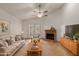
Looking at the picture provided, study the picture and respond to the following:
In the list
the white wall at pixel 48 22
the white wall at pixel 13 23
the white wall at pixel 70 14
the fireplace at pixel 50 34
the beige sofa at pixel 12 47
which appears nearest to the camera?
the beige sofa at pixel 12 47

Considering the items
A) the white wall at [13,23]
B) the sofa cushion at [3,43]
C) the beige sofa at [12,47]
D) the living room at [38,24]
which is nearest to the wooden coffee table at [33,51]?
the living room at [38,24]

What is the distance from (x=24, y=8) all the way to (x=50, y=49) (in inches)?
56.6

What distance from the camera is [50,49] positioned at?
13.8ft

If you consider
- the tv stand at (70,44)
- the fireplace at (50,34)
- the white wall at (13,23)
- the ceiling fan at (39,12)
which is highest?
the ceiling fan at (39,12)

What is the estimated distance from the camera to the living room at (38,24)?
4.07 metres

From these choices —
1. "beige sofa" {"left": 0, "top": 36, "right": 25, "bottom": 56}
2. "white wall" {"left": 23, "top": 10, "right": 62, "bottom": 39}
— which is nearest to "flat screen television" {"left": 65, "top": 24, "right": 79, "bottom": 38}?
"white wall" {"left": 23, "top": 10, "right": 62, "bottom": 39}

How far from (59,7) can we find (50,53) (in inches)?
53.0

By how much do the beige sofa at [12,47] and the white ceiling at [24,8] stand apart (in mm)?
704

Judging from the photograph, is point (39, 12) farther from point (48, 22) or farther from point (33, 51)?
point (33, 51)

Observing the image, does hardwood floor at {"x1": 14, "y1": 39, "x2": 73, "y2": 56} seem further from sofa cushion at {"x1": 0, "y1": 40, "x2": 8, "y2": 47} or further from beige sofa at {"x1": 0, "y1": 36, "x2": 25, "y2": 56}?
sofa cushion at {"x1": 0, "y1": 40, "x2": 8, "y2": 47}

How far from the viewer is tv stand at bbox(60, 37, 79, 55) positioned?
4.14m

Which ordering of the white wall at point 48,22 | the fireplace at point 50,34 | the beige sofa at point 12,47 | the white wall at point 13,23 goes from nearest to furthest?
the beige sofa at point 12,47 < the white wall at point 13,23 < the white wall at point 48,22 < the fireplace at point 50,34

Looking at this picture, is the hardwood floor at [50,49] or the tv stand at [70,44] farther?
the tv stand at [70,44]

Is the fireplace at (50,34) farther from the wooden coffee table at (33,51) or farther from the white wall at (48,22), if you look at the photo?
the wooden coffee table at (33,51)
